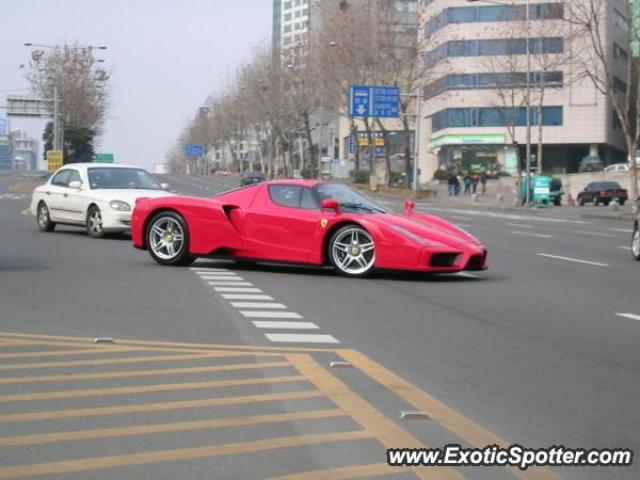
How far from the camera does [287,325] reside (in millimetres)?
9617

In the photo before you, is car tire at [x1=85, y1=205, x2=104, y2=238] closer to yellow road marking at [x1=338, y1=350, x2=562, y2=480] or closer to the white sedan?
the white sedan

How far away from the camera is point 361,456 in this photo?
535 cm

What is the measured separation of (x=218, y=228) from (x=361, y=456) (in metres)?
9.53

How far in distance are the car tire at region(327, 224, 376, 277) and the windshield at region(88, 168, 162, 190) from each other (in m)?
8.73

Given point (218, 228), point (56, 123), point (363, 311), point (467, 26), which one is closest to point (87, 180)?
point (218, 228)

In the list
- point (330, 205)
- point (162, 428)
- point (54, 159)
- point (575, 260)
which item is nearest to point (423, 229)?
point (330, 205)

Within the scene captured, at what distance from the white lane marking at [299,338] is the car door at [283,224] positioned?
4.95 m

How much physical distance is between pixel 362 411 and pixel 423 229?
7464mm

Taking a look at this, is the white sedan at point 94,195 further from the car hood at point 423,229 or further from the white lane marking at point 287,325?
the white lane marking at point 287,325

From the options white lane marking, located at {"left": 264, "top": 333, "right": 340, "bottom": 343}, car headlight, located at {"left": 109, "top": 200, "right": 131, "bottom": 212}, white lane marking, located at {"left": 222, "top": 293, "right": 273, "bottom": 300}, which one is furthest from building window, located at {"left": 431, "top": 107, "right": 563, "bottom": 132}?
Result: white lane marking, located at {"left": 264, "top": 333, "right": 340, "bottom": 343}

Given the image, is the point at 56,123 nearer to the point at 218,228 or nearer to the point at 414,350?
the point at 218,228

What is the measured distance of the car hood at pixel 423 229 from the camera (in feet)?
44.3

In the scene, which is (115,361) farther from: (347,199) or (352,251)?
(347,199)

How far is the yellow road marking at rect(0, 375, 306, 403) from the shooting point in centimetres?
660
